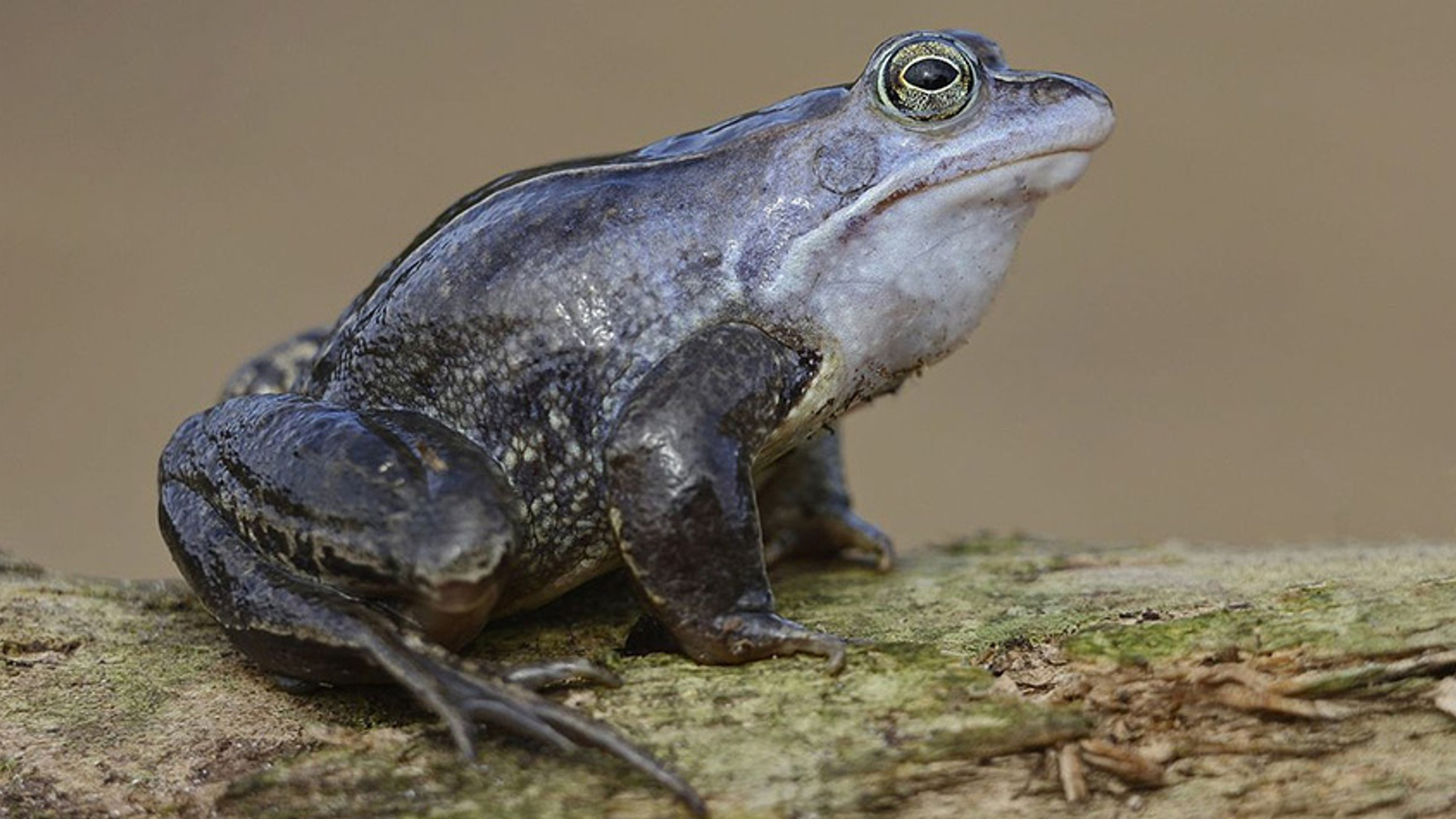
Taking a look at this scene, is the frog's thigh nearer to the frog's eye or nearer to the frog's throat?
the frog's throat

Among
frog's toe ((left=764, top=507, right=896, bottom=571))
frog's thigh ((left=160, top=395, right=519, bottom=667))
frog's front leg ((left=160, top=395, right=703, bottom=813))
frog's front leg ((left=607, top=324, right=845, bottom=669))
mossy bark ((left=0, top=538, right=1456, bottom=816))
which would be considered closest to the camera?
mossy bark ((left=0, top=538, right=1456, bottom=816))

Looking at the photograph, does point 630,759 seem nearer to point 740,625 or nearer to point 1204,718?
point 740,625

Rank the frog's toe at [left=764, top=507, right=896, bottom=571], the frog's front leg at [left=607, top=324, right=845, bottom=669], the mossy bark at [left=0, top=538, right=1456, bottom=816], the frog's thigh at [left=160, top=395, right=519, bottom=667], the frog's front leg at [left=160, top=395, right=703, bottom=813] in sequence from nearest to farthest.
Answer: the mossy bark at [left=0, top=538, right=1456, bottom=816]
the frog's front leg at [left=160, top=395, right=703, bottom=813]
the frog's thigh at [left=160, top=395, right=519, bottom=667]
the frog's front leg at [left=607, top=324, right=845, bottom=669]
the frog's toe at [left=764, top=507, right=896, bottom=571]

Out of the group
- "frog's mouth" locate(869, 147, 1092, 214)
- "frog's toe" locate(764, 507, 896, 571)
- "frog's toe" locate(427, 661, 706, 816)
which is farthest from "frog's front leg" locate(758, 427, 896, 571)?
"frog's toe" locate(427, 661, 706, 816)

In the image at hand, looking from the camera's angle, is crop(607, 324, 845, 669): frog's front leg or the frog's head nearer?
crop(607, 324, 845, 669): frog's front leg

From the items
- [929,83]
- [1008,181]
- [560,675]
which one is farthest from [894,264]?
[560,675]

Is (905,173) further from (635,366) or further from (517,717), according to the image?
(517,717)

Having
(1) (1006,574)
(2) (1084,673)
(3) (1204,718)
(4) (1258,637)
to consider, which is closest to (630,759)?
(2) (1084,673)
